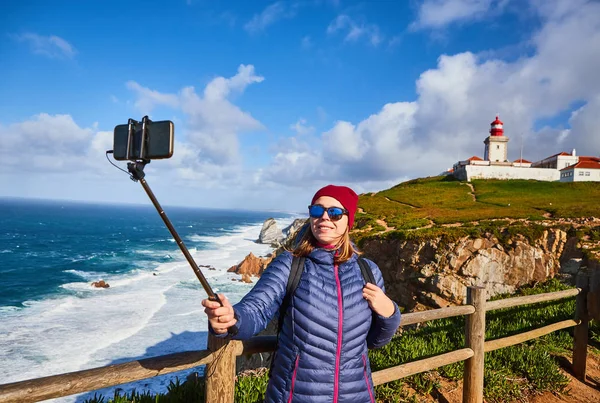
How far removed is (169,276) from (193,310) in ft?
46.7

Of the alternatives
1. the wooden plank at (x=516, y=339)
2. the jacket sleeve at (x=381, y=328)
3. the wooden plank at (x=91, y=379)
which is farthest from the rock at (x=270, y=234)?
the jacket sleeve at (x=381, y=328)

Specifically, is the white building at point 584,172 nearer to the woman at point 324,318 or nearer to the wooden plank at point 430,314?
the wooden plank at point 430,314

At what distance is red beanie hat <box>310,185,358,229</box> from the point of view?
254 cm

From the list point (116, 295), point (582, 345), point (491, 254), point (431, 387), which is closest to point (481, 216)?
point (491, 254)

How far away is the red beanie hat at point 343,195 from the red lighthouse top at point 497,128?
69030mm

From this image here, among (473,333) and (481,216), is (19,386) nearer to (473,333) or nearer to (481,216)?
(473,333)

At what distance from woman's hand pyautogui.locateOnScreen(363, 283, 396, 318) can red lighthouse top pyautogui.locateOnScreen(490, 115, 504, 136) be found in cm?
6924

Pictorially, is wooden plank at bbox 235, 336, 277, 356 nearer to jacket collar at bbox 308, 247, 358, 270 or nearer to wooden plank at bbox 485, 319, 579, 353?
jacket collar at bbox 308, 247, 358, 270

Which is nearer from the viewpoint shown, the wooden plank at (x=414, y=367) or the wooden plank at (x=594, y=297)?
the wooden plank at (x=414, y=367)

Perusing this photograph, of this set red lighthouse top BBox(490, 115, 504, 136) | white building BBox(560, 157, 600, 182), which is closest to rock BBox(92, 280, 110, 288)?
white building BBox(560, 157, 600, 182)

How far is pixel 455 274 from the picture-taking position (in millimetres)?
15875

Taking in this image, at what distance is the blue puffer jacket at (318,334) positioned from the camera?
2.21 meters

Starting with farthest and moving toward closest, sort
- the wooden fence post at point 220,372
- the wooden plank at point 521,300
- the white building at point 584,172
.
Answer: the white building at point 584,172 → the wooden plank at point 521,300 → the wooden fence post at point 220,372

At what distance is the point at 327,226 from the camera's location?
2.46 metres
